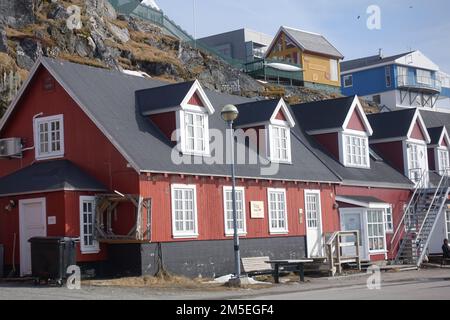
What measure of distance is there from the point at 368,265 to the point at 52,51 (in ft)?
74.5

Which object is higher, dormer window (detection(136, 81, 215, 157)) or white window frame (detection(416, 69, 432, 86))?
white window frame (detection(416, 69, 432, 86))

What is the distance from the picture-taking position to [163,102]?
27.5 meters

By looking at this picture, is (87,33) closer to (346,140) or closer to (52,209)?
(346,140)

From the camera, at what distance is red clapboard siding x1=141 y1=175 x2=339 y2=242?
2481 cm

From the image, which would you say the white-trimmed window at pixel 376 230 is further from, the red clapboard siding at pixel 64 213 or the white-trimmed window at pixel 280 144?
the red clapboard siding at pixel 64 213

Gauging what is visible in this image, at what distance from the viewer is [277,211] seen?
30078mm

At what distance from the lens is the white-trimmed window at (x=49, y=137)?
26234 mm

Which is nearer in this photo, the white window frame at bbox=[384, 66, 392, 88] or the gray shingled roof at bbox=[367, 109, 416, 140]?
the gray shingled roof at bbox=[367, 109, 416, 140]

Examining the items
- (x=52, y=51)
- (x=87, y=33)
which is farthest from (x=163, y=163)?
(x=87, y=33)

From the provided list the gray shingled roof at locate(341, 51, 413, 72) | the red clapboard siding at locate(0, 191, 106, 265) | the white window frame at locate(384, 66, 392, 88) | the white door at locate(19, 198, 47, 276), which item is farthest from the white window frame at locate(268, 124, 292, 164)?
the white window frame at locate(384, 66, 392, 88)

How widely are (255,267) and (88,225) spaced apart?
6.57 meters

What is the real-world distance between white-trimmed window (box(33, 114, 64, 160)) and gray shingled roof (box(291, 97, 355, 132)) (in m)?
14.0

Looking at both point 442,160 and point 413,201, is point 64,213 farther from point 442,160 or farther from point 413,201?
point 442,160

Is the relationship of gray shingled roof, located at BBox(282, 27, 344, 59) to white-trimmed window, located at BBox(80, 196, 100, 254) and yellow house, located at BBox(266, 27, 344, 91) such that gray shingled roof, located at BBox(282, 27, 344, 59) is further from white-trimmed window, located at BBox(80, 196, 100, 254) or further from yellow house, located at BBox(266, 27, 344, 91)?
white-trimmed window, located at BBox(80, 196, 100, 254)
